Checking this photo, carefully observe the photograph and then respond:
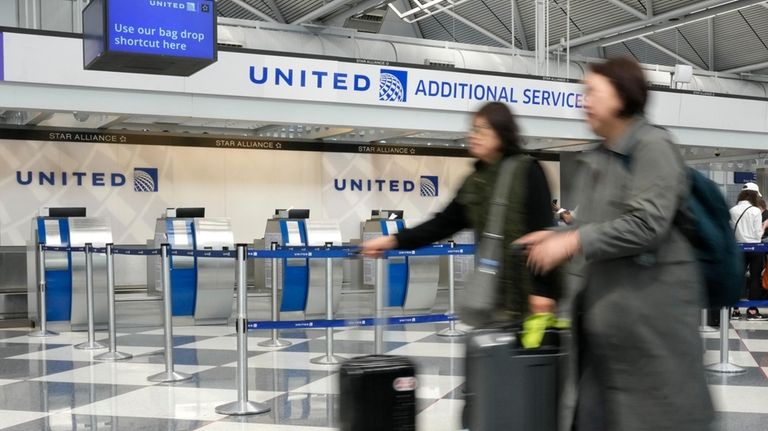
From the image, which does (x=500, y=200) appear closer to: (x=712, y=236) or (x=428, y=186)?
(x=712, y=236)

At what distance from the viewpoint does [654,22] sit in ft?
52.2

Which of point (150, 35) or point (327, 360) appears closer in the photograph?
point (327, 360)

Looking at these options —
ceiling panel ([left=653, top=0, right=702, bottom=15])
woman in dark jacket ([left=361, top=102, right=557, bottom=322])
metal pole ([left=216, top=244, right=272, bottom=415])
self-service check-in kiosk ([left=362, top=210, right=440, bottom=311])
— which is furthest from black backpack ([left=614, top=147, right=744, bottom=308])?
ceiling panel ([left=653, top=0, right=702, bottom=15])

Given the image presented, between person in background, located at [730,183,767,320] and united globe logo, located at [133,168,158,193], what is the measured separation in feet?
30.1

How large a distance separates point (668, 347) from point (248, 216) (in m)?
13.5

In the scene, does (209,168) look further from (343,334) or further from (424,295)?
(343,334)

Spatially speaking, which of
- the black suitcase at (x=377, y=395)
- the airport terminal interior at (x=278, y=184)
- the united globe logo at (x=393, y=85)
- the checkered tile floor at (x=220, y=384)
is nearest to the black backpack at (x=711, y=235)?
the airport terminal interior at (x=278, y=184)

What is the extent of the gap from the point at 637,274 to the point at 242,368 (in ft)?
11.9

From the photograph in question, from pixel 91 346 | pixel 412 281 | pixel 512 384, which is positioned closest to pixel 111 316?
pixel 91 346

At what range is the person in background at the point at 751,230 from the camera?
948 centimetres

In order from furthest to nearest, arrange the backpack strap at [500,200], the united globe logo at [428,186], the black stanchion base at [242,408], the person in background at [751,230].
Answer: the united globe logo at [428,186] < the person in background at [751,230] < the black stanchion base at [242,408] < the backpack strap at [500,200]

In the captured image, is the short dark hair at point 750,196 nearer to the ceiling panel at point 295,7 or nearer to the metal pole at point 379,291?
the metal pole at point 379,291

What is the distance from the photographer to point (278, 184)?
1561cm

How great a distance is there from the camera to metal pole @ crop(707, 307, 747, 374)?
6.48m
